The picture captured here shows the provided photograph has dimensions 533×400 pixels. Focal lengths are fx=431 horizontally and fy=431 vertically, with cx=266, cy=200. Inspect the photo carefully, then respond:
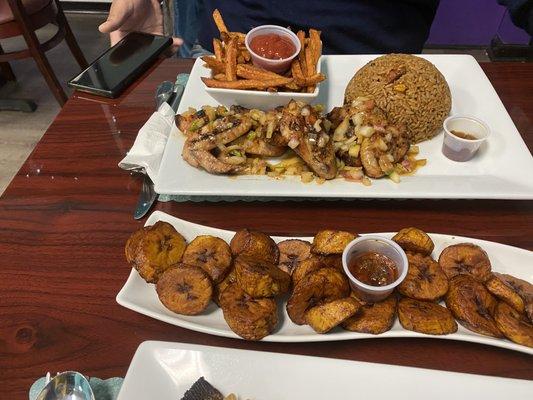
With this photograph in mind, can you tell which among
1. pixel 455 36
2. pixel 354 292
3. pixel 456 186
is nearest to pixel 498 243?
pixel 456 186

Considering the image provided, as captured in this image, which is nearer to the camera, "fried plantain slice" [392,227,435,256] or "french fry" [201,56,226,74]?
"fried plantain slice" [392,227,435,256]

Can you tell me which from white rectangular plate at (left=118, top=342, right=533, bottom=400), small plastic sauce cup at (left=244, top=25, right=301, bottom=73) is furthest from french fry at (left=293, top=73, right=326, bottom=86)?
white rectangular plate at (left=118, top=342, right=533, bottom=400)

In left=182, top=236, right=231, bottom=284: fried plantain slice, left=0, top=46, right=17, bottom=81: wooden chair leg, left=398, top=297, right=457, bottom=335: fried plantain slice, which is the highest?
left=398, top=297, right=457, bottom=335: fried plantain slice

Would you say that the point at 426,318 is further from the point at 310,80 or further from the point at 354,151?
the point at 310,80

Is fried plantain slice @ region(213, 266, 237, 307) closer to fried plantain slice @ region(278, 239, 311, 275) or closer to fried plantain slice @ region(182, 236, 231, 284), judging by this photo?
fried plantain slice @ region(182, 236, 231, 284)

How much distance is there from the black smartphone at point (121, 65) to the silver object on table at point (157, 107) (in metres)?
0.16

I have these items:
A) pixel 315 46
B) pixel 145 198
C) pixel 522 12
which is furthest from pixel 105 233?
pixel 522 12

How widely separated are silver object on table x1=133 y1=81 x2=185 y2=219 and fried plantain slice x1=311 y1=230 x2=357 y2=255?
1.98 feet

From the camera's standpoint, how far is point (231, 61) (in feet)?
5.61

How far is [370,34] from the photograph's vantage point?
2.04 meters

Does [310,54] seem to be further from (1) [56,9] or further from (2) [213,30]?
(1) [56,9]

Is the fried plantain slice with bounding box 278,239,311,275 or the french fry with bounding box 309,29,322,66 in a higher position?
the french fry with bounding box 309,29,322,66

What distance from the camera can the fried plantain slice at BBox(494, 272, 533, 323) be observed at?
109 cm

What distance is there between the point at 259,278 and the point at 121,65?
138cm
